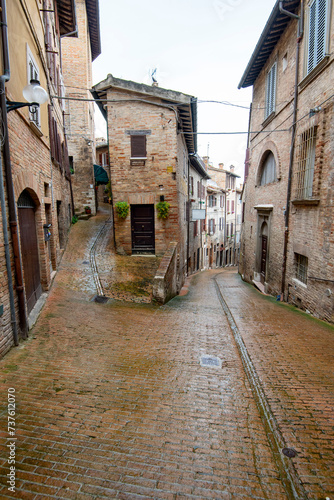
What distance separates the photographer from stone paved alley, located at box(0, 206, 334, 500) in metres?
2.61

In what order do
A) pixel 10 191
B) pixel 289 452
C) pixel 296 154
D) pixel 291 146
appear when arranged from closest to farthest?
1. pixel 289 452
2. pixel 10 191
3. pixel 296 154
4. pixel 291 146

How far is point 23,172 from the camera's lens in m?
5.98

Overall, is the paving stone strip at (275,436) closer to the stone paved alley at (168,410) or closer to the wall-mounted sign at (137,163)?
the stone paved alley at (168,410)

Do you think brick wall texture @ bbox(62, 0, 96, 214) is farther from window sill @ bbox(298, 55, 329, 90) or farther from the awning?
window sill @ bbox(298, 55, 329, 90)

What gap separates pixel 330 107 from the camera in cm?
707

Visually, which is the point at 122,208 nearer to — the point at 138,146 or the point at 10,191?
the point at 138,146

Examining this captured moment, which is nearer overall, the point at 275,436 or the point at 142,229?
the point at 275,436

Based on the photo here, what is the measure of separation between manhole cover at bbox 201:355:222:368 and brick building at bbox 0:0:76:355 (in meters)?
3.32

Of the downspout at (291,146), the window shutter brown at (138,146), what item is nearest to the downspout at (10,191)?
the window shutter brown at (138,146)

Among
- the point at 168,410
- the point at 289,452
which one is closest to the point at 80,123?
the point at 168,410

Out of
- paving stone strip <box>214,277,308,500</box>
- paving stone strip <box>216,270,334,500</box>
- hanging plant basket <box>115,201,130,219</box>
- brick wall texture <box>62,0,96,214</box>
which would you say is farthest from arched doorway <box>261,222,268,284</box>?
brick wall texture <box>62,0,96,214</box>

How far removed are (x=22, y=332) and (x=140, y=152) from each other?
30.3 ft

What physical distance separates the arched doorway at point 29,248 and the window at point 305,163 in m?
7.76

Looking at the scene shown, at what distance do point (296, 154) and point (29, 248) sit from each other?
8.65 metres
